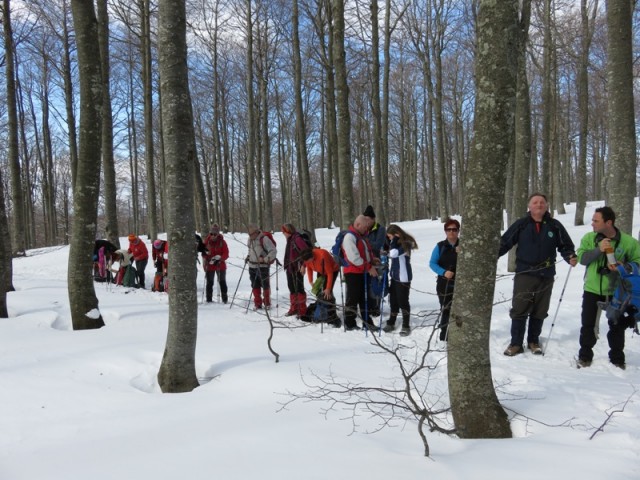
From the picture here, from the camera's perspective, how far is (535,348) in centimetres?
564

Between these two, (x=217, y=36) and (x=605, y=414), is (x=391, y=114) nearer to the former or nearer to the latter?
(x=217, y=36)

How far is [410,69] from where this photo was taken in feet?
91.7

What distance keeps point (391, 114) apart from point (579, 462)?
30147 mm

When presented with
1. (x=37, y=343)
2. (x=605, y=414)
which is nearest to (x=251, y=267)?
(x=37, y=343)

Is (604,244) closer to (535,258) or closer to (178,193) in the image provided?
(535,258)

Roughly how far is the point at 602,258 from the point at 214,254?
7390 mm

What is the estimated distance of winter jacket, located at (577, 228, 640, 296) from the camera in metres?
5.06

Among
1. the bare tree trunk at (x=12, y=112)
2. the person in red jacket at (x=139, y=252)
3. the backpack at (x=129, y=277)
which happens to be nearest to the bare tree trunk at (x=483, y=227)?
the person in red jacket at (x=139, y=252)

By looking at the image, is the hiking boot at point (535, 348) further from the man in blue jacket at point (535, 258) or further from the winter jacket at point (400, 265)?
the winter jacket at point (400, 265)

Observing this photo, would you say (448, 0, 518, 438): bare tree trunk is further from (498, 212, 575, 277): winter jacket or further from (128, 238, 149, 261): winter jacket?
(128, 238, 149, 261): winter jacket

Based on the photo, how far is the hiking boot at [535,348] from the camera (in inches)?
221

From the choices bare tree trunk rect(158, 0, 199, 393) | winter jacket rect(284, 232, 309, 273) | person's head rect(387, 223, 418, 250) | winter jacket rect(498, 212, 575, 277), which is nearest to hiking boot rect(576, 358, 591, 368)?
winter jacket rect(498, 212, 575, 277)

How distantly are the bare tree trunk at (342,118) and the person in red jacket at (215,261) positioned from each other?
282 cm

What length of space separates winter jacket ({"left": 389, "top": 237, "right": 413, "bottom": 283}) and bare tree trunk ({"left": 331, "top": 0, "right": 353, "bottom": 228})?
2285mm
